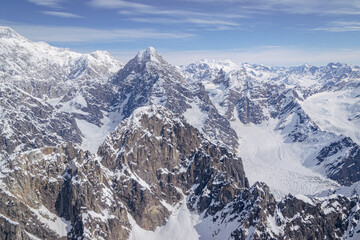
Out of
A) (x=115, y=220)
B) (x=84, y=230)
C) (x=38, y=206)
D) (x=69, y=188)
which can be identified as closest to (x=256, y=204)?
(x=115, y=220)

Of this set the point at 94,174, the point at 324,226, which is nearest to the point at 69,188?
the point at 94,174

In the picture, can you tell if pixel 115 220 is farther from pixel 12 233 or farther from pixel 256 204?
pixel 256 204

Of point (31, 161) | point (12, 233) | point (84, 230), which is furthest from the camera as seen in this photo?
point (31, 161)

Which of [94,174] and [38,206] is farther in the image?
[94,174]

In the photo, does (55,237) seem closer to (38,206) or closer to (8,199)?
(38,206)

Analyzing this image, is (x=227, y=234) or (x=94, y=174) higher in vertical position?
(x=94, y=174)

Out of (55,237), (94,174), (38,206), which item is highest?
(94,174)

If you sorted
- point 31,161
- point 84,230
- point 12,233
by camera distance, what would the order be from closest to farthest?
point 12,233
point 84,230
point 31,161

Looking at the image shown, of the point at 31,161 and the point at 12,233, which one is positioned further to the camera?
the point at 31,161

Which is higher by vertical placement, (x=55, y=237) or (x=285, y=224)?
(x=285, y=224)
